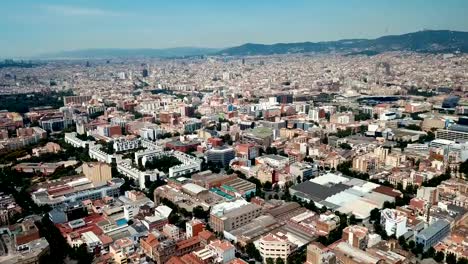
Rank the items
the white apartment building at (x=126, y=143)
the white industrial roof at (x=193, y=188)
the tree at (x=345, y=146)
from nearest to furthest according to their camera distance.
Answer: the white industrial roof at (x=193, y=188) < the tree at (x=345, y=146) < the white apartment building at (x=126, y=143)

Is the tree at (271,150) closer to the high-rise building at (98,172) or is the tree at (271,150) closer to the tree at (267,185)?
the tree at (267,185)

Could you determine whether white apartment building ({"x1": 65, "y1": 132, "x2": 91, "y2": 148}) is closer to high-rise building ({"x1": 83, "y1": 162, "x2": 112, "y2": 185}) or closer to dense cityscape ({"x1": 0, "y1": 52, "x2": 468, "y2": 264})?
dense cityscape ({"x1": 0, "y1": 52, "x2": 468, "y2": 264})

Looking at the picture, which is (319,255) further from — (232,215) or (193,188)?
(193,188)

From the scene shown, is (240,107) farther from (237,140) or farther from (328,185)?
(328,185)

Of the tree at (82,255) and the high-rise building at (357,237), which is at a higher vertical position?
the high-rise building at (357,237)

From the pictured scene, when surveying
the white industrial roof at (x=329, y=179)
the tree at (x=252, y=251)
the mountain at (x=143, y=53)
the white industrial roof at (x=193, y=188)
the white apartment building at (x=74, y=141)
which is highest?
the mountain at (x=143, y=53)

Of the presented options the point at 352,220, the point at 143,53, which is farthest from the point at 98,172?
the point at 143,53

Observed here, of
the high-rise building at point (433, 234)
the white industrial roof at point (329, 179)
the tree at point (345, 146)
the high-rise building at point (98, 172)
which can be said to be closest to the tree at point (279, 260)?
the high-rise building at point (433, 234)

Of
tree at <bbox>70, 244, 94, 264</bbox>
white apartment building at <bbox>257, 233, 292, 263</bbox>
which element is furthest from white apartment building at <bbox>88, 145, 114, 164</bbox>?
white apartment building at <bbox>257, 233, 292, 263</bbox>
